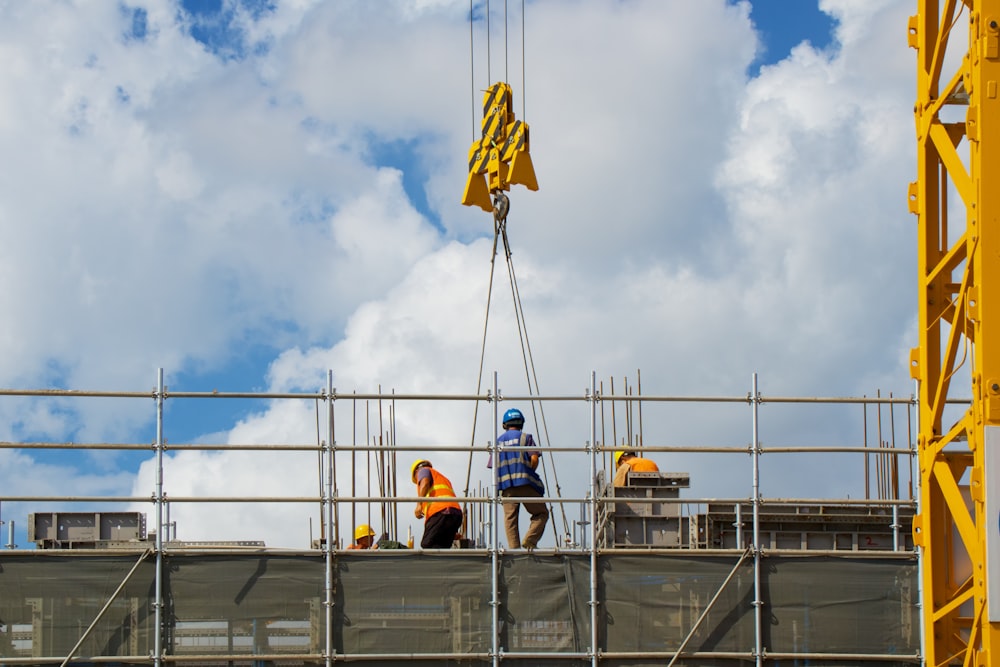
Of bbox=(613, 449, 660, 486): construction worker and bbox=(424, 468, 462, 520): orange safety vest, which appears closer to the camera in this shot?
bbox=(424, 468, 462, 520): orange safety vest

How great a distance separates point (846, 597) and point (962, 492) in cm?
314

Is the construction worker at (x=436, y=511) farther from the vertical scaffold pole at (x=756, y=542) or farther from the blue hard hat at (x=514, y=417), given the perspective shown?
the vertical scaffold pole at (x=756, y=542)

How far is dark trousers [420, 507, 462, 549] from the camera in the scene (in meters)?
17.7

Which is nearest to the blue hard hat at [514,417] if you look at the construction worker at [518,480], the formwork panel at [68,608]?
the construction worker at [518,480]

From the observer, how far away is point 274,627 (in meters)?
17.2

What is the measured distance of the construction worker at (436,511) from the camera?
58.1ft

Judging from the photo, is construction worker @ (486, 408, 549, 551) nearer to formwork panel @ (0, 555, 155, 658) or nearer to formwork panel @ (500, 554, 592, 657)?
formwork panel @ (500, 554, 592, 657)

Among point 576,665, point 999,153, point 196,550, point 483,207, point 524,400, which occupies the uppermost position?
point 483,207

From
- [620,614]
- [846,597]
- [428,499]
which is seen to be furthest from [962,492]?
[428,499]

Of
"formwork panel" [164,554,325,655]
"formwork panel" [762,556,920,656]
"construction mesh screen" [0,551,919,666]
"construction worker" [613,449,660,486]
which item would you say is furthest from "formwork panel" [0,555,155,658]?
"formwork panel" [762,556,920,656]

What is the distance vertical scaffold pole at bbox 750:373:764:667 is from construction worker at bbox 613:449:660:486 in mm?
1446

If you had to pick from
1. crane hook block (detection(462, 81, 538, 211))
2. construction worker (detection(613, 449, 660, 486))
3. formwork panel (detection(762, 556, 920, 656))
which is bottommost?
formwork panel (detection(762, 556, 920, 656))

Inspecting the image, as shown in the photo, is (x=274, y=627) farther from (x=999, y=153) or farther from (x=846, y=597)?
(x=999, y=153)

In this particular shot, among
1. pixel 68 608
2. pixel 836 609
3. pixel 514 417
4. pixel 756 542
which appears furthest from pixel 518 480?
pixel 68 608
